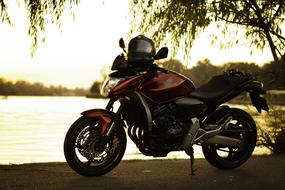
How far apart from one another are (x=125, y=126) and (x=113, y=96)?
41cm

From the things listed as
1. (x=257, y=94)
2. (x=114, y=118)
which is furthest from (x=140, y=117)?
(x=257, y=94)

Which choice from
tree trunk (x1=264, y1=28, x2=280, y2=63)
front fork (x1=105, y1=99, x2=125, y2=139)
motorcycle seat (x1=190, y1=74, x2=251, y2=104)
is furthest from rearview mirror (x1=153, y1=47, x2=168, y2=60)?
tree trunk (x1=264, y1=28, x2=280, y2=63)

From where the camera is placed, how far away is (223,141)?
22.2 feet

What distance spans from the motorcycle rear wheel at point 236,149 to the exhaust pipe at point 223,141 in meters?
0.08

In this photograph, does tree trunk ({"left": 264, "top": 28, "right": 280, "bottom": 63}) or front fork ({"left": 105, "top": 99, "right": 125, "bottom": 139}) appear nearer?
front fork ({"left": 105, "top": 99, "right": 125, "bottom": 139})

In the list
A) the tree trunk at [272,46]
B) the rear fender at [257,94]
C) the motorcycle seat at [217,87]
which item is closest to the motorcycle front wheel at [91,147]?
the motorcycle seat at [217,87]

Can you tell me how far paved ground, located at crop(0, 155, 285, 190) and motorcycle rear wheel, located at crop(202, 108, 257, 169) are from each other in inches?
4.6

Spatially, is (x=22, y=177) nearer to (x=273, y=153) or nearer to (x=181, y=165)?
(x=181, y=165)

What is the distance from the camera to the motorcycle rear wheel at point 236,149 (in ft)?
22.6

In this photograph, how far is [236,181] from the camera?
6059 millimetres

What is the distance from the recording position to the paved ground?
18.3ft

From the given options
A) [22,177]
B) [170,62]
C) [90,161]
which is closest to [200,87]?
[90,161]

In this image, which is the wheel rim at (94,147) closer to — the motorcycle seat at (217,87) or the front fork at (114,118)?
the front fork at (114,118)

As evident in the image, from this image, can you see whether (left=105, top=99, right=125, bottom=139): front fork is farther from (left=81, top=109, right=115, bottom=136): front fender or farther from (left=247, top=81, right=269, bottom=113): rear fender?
(left=247, top=81, right=269, bottom=113): rear fender
